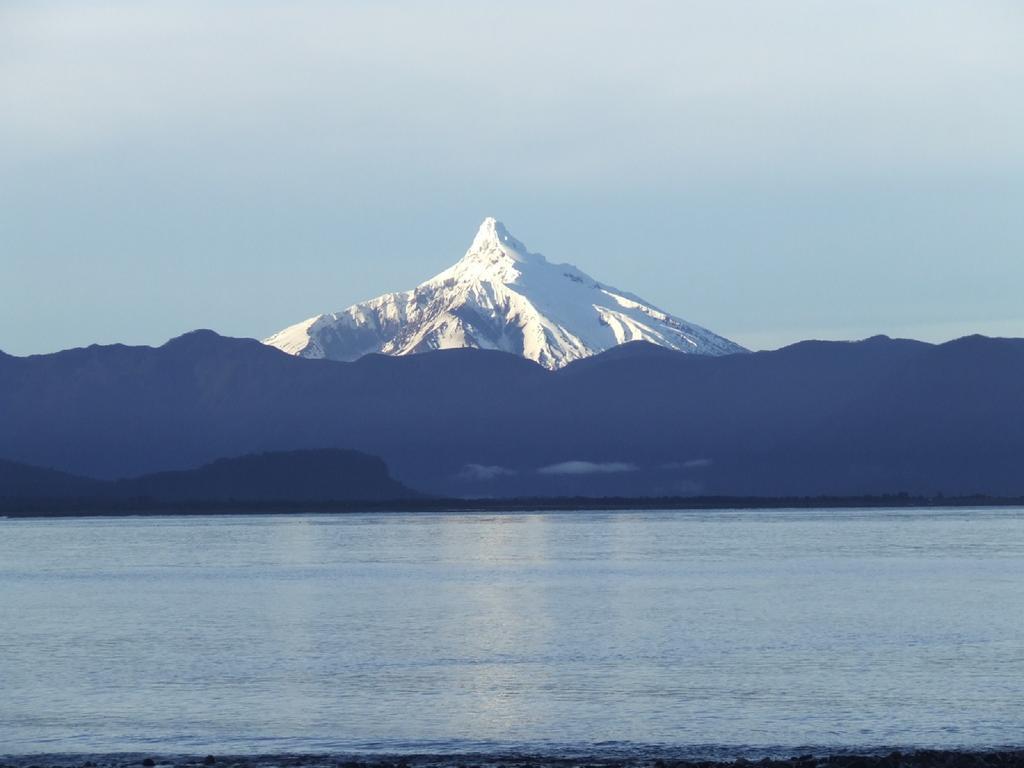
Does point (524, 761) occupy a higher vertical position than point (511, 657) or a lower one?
lower

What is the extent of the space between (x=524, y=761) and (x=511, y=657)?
1945 cm

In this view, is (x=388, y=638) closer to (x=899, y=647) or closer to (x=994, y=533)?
(x=899, y=647)

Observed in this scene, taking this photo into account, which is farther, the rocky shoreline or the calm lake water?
the calm lake water

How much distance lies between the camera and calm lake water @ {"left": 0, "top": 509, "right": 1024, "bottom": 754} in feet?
140

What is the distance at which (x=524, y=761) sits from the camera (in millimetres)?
38438

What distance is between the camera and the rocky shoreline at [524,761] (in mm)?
36625

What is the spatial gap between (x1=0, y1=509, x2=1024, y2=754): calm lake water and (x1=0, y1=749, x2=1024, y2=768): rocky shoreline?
1442 mm

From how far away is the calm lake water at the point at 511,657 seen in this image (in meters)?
42.6

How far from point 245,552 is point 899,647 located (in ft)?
309

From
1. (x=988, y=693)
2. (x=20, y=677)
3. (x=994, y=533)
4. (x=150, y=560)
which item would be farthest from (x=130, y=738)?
(x=994, y=533)

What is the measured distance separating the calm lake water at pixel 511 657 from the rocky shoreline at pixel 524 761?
4.73ft

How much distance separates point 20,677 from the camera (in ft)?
174

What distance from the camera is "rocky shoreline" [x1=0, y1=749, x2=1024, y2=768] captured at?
36.6 meters

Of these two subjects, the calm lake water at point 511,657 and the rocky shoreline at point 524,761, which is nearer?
the rocky shoreline at point 524,761
